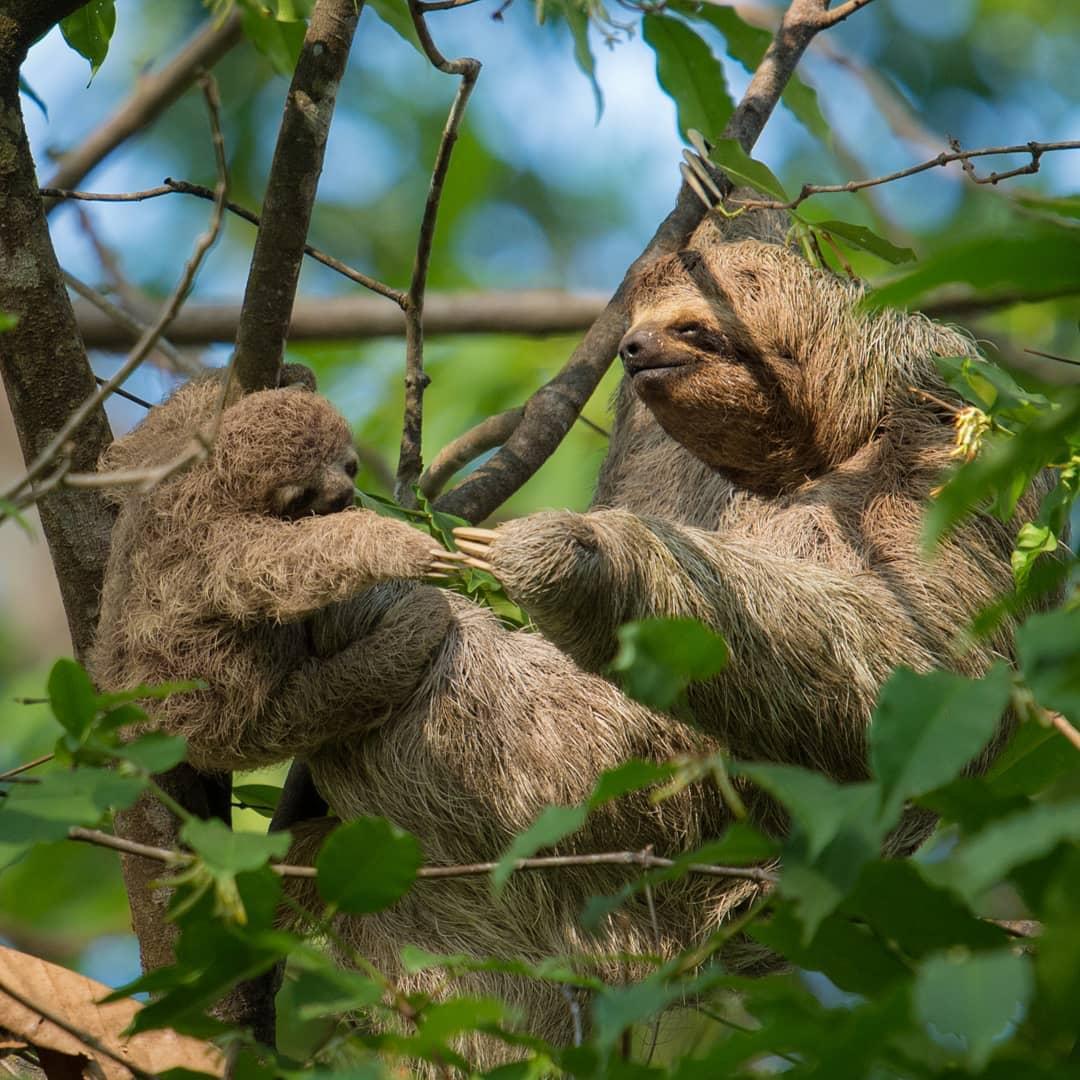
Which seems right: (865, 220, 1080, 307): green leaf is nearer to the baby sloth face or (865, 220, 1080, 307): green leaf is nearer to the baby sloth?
the baby sloth

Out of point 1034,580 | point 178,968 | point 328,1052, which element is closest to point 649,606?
point 1034,580

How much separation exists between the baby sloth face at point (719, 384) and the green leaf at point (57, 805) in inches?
121

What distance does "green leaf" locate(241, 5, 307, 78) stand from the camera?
19.0ft

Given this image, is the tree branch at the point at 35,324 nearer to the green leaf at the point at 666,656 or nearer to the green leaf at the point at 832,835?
the green leaf at the point at 666,656

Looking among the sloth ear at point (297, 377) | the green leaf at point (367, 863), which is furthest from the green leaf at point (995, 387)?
the green leaf at point (367, 863)

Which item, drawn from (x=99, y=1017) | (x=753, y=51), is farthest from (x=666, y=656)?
(x=753, y=51)

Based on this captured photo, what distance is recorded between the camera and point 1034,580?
3223 mm

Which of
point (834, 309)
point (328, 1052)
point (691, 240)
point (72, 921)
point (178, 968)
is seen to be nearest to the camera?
point (178, 968)

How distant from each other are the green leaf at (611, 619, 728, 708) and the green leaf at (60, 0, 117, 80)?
4.00 m

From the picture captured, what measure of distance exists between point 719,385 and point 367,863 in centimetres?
300

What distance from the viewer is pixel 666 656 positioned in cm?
253

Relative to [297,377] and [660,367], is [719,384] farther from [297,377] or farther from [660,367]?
[297,377]

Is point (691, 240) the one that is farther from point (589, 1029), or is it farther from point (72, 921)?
point (72, 921)

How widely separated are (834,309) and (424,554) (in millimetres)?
A: 2194
